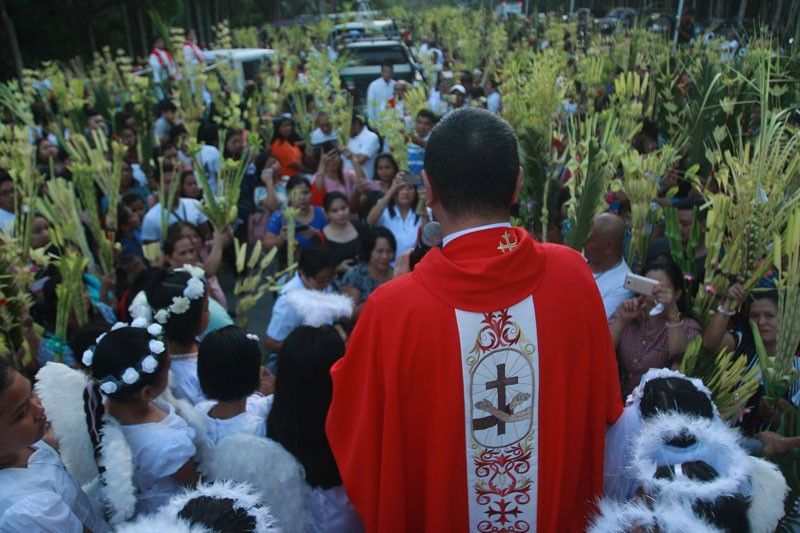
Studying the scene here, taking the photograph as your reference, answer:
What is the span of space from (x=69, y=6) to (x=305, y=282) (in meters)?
14.6

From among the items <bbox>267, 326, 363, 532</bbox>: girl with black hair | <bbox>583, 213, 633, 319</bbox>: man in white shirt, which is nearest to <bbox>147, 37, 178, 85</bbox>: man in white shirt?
<bbox>583, 213, 633, 319</bbox>: man in white shirt

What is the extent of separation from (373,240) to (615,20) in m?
14.9

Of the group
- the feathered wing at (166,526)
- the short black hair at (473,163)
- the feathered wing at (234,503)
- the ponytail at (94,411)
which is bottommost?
the ponytail at (94,411)

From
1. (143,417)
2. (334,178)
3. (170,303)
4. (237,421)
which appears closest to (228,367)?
(237,421)

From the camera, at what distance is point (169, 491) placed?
2160 mm

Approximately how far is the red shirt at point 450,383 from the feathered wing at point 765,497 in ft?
1.22

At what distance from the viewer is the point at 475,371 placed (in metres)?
1.72

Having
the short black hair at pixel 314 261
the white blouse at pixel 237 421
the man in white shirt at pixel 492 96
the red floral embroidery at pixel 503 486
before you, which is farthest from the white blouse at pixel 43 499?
the man in white shirt at pixel 492 96

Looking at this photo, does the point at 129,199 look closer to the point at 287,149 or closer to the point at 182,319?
the point at 287,149

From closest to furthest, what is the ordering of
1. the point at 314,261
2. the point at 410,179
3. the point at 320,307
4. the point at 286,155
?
1. the point at 320,307
2. the point at 314,261
3. the point at 410,179
4. the point at 286,155

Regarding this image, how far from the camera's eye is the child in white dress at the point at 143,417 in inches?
83.7

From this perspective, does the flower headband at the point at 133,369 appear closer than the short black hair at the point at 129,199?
Yes

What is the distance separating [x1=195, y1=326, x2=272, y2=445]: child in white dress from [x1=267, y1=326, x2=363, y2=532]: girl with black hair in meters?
0.38

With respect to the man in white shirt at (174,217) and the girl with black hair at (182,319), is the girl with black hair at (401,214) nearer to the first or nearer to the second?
the man in white shirt at (174,217)
